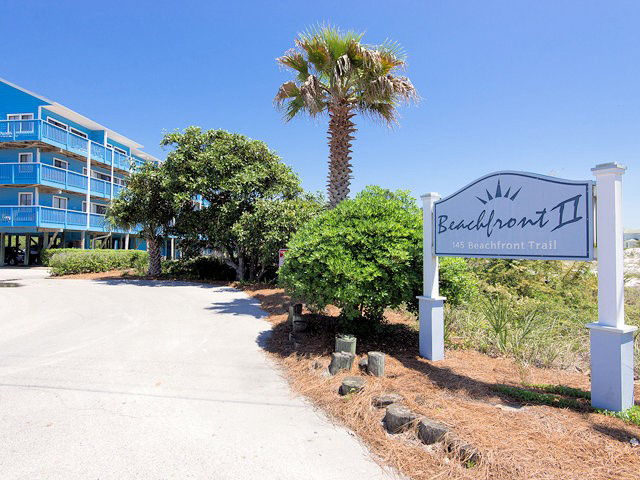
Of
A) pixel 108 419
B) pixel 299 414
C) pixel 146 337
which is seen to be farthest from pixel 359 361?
pixel 146 337

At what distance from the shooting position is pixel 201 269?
17500 mm

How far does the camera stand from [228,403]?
12.6 ft

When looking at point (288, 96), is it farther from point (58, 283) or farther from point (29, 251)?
point (29, 251)

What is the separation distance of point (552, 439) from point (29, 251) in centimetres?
3166

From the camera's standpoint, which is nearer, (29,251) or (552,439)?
(552,439)

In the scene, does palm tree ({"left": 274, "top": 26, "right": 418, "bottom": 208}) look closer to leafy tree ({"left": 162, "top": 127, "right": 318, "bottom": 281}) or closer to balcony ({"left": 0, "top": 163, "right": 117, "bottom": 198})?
leafy tree ({"left": 162, "top": 127, "right": 318, "bottom": 281})

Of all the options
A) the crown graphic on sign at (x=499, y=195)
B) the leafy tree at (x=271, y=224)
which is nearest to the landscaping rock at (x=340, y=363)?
the crown graphic on sign at (x=499, y=195)

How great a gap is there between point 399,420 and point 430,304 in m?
2.27

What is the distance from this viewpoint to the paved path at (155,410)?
2.70 meters

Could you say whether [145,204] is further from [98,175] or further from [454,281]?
[98,175]

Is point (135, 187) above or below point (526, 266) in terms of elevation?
above

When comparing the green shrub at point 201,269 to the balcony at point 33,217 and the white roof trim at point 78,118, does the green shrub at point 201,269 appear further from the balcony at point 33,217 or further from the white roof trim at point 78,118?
the white roof trim at point 78,118

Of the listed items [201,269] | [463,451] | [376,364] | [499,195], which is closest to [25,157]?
[201,269]

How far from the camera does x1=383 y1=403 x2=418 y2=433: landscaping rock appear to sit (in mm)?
3061
